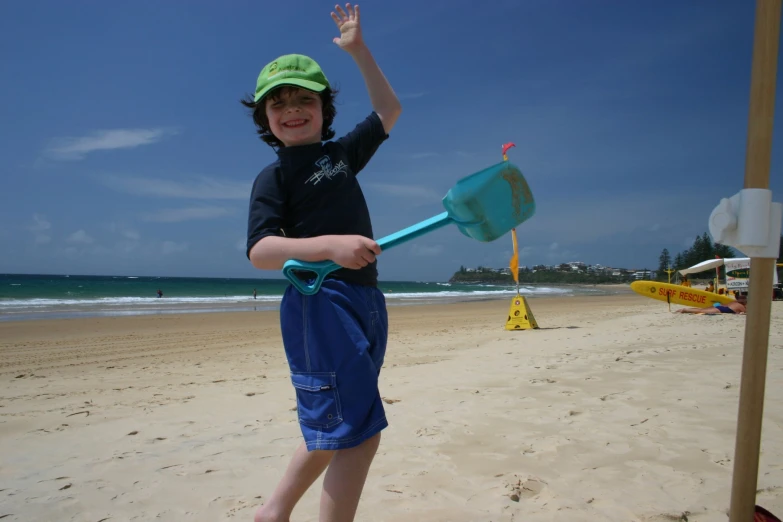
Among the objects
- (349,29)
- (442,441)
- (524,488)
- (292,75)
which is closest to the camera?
(292,75)

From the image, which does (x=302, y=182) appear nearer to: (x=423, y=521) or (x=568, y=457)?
(x=423, y=521)

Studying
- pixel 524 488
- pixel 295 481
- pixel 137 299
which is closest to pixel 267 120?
pixel 295 481

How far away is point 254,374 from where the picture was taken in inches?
222

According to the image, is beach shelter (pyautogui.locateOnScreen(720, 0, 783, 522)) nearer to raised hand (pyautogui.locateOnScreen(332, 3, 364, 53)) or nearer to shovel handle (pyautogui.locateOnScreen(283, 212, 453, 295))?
shovel handle (pyautogui.locateOnScreen(283, 212, 453, 295))

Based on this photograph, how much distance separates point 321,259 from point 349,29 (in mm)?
927

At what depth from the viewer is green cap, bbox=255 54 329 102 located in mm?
1529

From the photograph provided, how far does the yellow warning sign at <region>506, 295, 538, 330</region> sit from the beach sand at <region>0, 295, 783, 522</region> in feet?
13.9

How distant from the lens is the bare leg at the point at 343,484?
138 cm

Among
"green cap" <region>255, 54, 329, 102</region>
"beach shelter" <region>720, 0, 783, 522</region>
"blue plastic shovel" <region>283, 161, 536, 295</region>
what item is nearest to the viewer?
"beach shelter" <region>720, 0, 783, 522</region>

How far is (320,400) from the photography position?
4.57ft

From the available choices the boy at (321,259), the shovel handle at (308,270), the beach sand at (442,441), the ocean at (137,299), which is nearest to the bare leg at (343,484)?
the boy at (321,259)

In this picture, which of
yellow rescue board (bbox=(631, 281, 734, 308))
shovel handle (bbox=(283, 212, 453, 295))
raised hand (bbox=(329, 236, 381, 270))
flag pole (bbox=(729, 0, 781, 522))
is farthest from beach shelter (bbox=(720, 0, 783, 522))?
yellow rescue board (bbox=(631, 281, 734, 308))

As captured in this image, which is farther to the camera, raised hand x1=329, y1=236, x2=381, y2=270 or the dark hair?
the dark hair

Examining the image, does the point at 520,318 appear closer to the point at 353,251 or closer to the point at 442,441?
the point at 442,441
